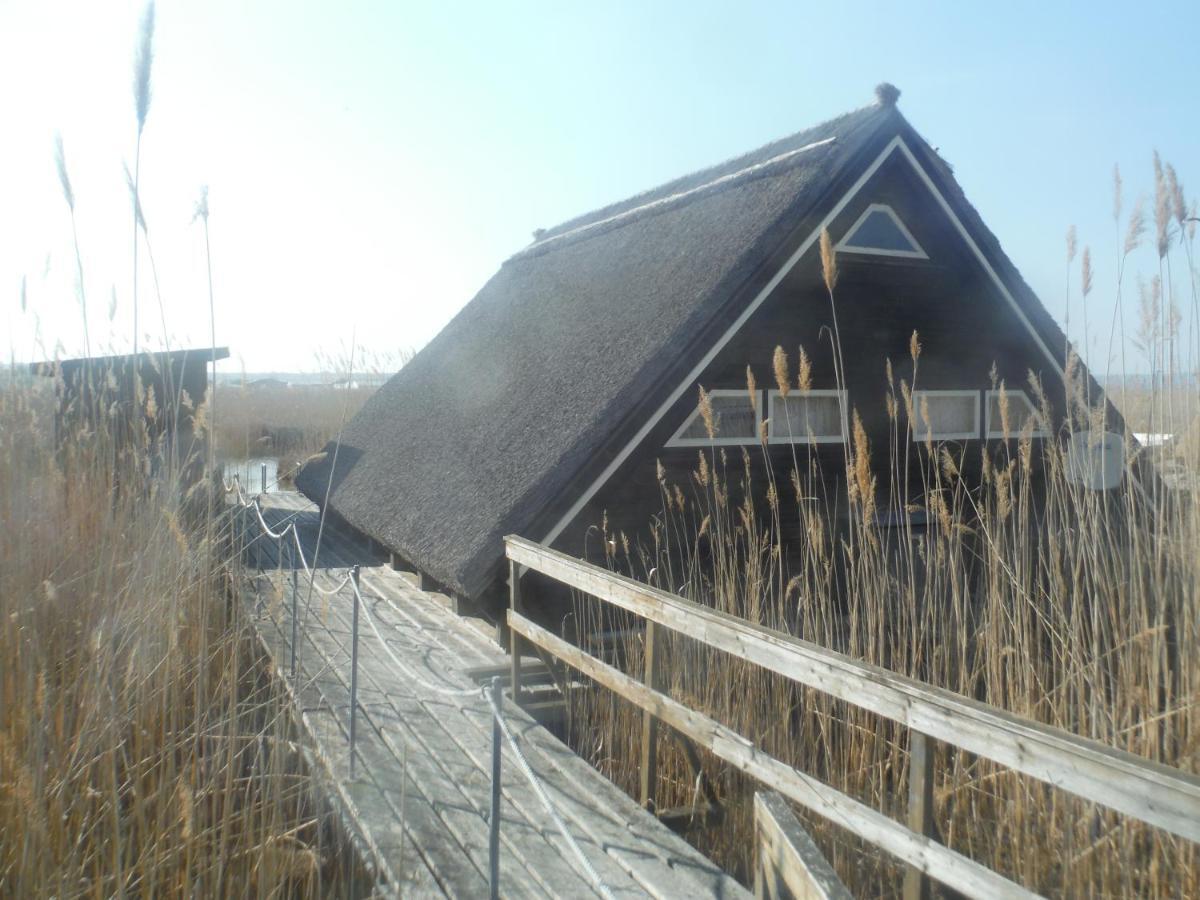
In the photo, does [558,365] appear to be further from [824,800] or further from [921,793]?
[921,793]

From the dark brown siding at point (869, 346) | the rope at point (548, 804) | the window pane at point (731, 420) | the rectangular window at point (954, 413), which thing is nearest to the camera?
the rope at point (548, 804)

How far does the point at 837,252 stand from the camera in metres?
5.75

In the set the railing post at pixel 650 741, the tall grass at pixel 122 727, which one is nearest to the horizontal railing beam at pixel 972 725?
the railing post at pixel 650 741

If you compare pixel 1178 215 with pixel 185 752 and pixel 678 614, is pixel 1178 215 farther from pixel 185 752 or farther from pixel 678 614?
pixel 185 752

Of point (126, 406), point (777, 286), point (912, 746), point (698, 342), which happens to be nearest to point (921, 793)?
point (912, 746)

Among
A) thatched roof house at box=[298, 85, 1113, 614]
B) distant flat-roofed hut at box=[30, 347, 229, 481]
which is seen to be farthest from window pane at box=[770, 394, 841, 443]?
distant flat-roofed hut at box=[30, 347, 229, 481]

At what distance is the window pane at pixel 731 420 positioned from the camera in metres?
5.34

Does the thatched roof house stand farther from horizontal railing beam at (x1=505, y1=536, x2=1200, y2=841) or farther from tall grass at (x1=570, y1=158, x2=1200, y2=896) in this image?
horizontal railing beam at (x1=505, y1=536, x2=1200, y2=841)

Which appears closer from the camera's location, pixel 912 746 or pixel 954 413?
pixel 912 746

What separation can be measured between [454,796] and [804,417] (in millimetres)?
3470

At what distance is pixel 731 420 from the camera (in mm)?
5461

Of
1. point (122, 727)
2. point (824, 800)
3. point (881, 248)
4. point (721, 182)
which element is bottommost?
point (824, 800)

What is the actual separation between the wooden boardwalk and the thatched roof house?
68 centimetres

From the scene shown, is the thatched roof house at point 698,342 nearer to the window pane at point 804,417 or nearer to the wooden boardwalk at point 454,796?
the window pane at point 804,417
